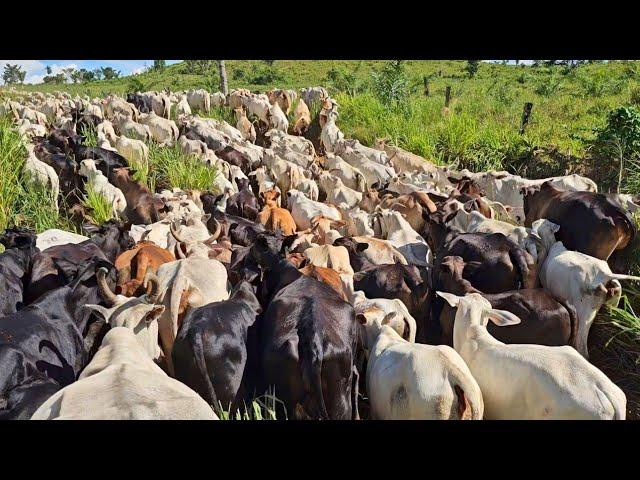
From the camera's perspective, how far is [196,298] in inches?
209

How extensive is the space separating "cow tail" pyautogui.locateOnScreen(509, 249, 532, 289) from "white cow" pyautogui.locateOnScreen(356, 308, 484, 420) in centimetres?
226

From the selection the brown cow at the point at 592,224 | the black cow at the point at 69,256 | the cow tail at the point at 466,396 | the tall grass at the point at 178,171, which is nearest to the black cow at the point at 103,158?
the tall grass at the point at 178,171

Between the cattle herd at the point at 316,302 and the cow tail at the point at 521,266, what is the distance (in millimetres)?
15

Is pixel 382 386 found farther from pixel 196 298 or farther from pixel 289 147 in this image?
pixel 289 147

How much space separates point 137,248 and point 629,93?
18964 millimetres

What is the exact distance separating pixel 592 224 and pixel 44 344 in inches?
230

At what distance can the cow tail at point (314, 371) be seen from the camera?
4.09 meters

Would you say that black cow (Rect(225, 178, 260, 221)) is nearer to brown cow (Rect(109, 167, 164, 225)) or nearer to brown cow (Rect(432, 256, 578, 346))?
brown cow (Rect(109, 167, 164, 225))

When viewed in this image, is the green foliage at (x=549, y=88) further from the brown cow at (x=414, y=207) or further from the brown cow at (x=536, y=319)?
the brown cow at (x=536, y=319)

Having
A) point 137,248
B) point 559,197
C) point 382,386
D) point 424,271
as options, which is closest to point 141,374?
point 382,386

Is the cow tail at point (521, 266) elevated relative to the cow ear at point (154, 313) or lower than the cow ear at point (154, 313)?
lower

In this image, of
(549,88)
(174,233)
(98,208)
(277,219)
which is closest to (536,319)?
(174,233)

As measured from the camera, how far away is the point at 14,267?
5906mm

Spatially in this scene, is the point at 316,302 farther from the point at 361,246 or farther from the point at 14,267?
the point at 14,267
